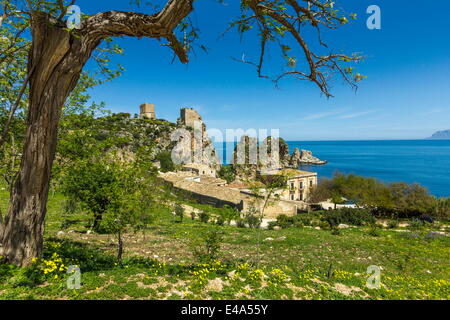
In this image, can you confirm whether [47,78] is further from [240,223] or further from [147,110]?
[147,110]

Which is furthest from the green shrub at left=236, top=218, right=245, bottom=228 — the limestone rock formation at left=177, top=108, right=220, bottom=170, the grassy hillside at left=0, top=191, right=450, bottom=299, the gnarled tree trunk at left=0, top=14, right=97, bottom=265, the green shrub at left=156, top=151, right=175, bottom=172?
the limestone rock formation at left=177, top=108, right=220, bottom=170

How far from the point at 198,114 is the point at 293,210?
73209 mm

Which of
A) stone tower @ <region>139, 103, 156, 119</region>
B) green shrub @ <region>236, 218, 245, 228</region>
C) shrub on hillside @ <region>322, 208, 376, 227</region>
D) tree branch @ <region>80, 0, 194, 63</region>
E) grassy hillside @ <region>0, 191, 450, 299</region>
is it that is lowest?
shrub on hillside @ <region>322, 208, 376, 227</region>

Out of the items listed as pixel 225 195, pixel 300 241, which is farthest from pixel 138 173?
pixel 225 195

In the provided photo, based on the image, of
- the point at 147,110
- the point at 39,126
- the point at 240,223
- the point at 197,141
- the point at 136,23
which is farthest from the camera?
the point at 147,110

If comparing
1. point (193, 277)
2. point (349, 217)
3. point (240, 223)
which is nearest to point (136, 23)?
point (193, 277)

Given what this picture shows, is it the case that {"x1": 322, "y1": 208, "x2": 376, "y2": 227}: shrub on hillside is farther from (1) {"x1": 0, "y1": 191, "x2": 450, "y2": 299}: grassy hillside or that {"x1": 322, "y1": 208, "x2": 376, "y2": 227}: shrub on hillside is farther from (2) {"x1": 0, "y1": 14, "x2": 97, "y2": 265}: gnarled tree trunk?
(2) {"x1": 0, "y1": 14, "x2": 97, "y2": 265}: gnarled tree trunk

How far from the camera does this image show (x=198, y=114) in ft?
316

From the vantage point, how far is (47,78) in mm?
3689

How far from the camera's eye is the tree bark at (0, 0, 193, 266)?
3633 millimetres

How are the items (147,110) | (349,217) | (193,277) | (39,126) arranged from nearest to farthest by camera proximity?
(39,126) → (193,277) → (349,217) → (147,110)

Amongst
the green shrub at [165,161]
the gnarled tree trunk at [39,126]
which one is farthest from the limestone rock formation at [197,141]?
the gnarled tree trunk at [39,126]

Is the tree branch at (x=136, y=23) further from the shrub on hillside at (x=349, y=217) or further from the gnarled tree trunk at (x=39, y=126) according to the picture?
the shrub on hillside at (x=349, y=217)

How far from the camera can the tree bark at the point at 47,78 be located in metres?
3.63
